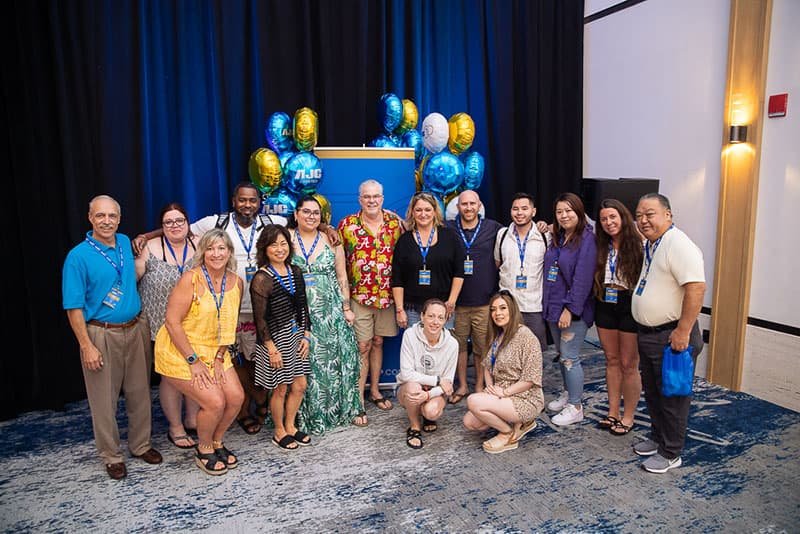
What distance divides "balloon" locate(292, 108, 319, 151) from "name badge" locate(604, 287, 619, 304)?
7.24ft

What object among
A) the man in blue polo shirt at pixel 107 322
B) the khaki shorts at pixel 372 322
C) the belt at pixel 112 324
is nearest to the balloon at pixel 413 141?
the khaki shorts at pixel 372 322

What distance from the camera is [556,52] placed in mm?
5684

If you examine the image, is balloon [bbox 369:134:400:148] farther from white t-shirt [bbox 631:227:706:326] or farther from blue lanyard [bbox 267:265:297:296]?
white t-shirt [bbox 631:227:706:326]

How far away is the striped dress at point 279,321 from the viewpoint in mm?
3168

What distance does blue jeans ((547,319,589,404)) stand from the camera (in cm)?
357

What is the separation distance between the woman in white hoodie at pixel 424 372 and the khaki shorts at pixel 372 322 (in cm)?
43

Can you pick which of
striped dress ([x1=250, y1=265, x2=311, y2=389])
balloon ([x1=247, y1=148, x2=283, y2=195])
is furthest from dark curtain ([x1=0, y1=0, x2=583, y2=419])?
striped dress ([x1=250, y1=265, x2=311, y2=389])

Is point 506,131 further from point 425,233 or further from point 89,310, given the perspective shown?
point 89,310

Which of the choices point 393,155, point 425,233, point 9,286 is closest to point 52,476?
point 9,286

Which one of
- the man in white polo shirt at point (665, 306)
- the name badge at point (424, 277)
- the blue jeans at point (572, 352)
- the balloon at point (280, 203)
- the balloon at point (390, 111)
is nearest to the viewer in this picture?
the man in white polo shirt at point (665, 306)

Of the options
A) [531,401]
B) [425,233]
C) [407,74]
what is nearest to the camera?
[531,401]

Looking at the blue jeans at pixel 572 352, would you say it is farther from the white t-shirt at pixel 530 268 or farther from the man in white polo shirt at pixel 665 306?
the man in white polo shirt at pixel 665 306

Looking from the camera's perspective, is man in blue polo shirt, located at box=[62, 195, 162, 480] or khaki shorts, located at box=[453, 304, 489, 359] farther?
khaki shorts, located at box=[453, 304, 489, 359]

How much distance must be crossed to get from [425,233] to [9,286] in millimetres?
2718
